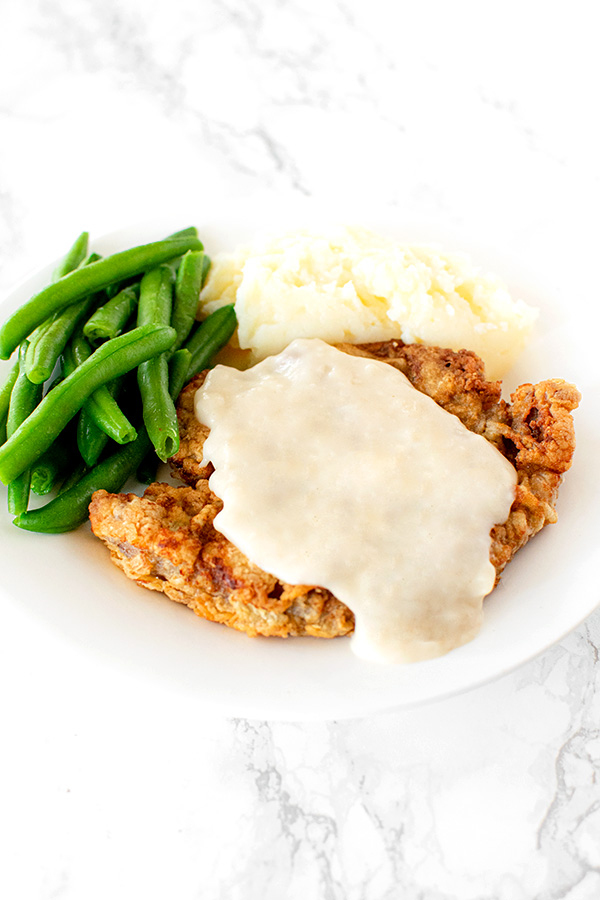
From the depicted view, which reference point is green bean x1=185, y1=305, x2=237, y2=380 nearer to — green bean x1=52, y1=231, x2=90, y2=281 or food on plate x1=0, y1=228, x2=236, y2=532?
food on plate x1=0, y1=228, x2=236, y2=532

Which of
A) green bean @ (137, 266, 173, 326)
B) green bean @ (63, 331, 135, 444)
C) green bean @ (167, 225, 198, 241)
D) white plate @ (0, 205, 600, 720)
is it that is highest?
green bean @ (167, 225, 198, 241)

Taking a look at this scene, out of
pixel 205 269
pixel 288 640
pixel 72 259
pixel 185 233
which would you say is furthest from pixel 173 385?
pixel 288 640

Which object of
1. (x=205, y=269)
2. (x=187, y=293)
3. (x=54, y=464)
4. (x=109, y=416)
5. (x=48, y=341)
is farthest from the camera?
(x=205, y=269)

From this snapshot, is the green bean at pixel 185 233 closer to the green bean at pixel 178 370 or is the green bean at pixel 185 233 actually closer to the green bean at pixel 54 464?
the green bean at pixel 178 370

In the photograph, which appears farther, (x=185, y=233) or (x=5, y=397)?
(x=185, y=233)

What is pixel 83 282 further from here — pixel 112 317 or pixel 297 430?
pixel 297 430

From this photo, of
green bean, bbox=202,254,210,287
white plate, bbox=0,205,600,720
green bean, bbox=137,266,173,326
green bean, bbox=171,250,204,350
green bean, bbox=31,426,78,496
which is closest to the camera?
white plate, bbox=0,205,600,720

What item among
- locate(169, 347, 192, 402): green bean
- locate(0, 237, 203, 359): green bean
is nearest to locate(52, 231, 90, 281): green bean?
locate(0, 237, 203, 359): green bean
